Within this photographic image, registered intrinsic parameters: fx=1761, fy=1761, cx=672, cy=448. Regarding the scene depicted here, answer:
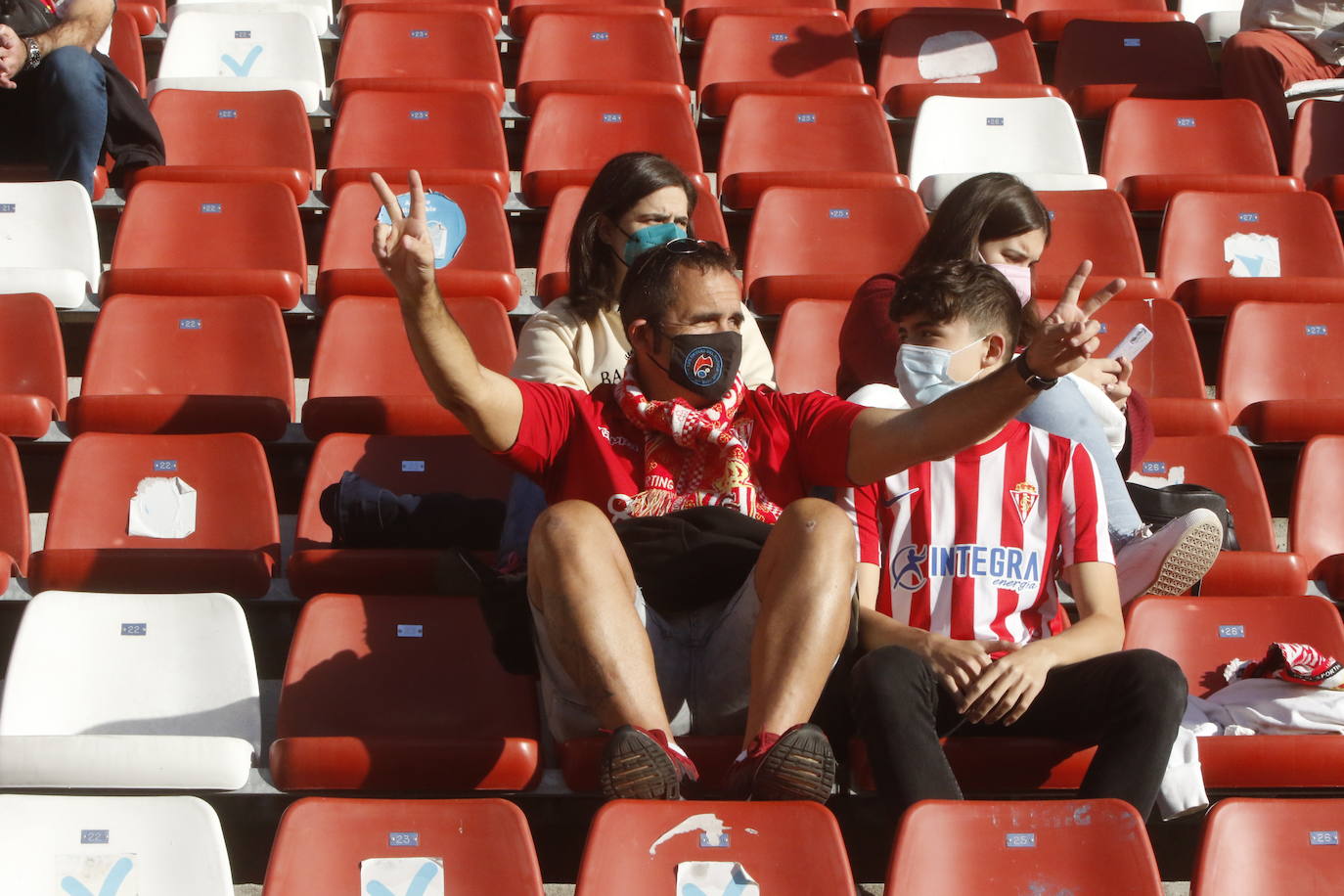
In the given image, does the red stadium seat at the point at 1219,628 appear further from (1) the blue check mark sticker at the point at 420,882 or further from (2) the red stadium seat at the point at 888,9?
(2) the red stadium seat at the point at 888,9

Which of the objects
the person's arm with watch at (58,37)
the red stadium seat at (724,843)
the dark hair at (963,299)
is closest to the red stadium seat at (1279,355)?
the dark hair at (963,299)

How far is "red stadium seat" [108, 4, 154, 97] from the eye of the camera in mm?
4934

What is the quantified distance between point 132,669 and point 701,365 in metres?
1.06

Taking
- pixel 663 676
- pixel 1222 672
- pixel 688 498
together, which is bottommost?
pixel 1222 672

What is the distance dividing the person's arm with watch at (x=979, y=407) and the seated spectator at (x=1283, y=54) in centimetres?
293

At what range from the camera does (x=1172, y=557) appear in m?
2.89

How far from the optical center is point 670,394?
106 inches

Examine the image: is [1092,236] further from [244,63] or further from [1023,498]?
[244,63]

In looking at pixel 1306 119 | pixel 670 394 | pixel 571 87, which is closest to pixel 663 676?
pixel 670 394

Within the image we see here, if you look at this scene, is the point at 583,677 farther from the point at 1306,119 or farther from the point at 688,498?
the point at 1306,119

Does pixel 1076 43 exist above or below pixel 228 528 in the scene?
above

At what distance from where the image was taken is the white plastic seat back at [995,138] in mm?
4750

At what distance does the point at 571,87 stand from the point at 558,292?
3.79 feet

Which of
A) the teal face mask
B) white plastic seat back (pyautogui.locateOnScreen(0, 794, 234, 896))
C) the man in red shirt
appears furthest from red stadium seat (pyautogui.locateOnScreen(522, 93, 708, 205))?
white plastic seat back (pyautogui.locateOnScreen(0, 794, 234, 896))
